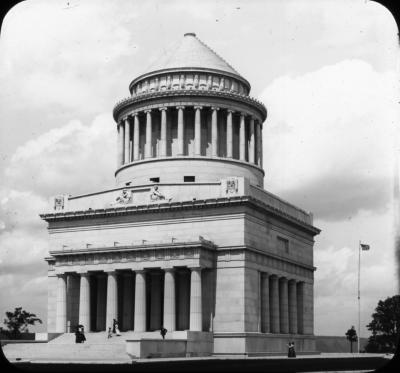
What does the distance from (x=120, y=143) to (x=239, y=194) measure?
771 inches

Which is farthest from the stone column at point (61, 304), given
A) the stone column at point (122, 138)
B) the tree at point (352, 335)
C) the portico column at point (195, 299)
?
the tree at point (352, 335)

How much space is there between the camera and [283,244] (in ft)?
210

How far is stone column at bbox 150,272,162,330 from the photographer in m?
58.2

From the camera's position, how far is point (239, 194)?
57031 mm

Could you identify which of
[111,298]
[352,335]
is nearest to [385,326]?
[352,335]

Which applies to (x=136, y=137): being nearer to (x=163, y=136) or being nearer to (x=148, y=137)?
(x=148, y=137)

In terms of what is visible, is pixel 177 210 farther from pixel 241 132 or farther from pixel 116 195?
pixel 241 132

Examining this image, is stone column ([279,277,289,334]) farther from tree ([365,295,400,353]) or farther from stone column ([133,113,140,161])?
tree ([365,295,400,353])

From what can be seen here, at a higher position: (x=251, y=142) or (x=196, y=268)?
(x=251, y=142)

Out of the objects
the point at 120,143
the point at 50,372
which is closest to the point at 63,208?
the point at 120,143

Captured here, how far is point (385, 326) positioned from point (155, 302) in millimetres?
47671

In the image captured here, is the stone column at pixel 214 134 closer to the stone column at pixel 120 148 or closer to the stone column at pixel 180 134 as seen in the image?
the stone column at pixel 180 134

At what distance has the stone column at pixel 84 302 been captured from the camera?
188 ft

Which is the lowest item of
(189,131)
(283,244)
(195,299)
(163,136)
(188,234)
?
(195,299)
